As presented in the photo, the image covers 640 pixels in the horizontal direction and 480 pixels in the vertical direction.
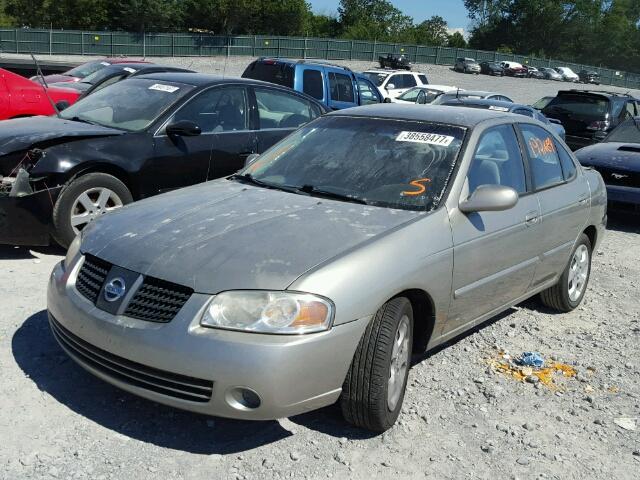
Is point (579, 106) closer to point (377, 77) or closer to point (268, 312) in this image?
point (377, 77)

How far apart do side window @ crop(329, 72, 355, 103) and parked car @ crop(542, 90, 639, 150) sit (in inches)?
181

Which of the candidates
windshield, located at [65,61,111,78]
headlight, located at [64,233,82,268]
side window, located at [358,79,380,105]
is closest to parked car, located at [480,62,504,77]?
side window, located at [358,79,380,105]

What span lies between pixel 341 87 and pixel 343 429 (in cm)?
1171

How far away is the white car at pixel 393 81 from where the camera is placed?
22.8 m

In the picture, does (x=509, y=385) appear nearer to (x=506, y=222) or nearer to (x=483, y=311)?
(x=483, y=311)

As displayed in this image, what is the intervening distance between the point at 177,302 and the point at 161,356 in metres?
0.25

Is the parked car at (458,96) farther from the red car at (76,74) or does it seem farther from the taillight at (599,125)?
the red car at (76,74)

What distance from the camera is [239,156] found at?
23.6 feet

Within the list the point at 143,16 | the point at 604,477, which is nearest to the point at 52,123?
the point at 604,477

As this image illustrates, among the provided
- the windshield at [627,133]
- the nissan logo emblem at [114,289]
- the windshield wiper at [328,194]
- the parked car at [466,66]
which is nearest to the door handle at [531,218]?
the windshield wiper at [328,194]

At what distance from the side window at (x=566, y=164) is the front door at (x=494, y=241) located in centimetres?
72

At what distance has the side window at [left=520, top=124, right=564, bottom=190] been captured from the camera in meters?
5.08

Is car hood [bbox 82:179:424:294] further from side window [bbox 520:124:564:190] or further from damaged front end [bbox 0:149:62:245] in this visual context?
damaged front end [bbox 0:149:62:245]

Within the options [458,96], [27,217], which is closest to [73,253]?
[27,217]
